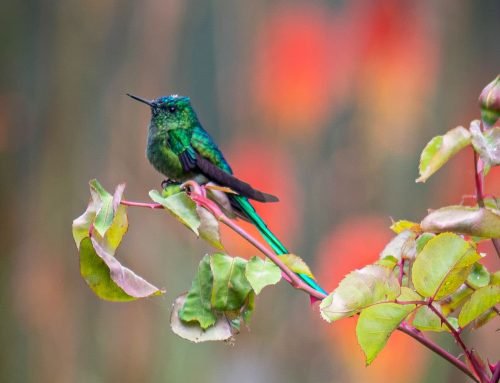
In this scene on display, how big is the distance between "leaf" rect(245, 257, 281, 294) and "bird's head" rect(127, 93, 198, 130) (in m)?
0.44

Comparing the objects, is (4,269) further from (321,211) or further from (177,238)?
(321,211)

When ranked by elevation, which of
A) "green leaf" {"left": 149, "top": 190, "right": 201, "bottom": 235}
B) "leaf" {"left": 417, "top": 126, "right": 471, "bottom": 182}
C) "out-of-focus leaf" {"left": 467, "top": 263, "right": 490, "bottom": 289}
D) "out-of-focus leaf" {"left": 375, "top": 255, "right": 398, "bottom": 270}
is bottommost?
"out-of-focus leaf" {"left": 375, "top": 255, "right": 398, "bottom": 270}

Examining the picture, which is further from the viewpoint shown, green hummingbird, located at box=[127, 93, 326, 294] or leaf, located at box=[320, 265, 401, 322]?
green hummingbird, located at box=[127, 93, 326, 294]

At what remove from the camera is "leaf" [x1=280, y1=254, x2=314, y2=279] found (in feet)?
1.88

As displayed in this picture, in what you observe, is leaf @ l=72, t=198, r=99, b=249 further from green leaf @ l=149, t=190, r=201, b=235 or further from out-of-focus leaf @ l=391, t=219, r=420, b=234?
out-of-focus leaf @ l=391, t=219, r=420, b=234

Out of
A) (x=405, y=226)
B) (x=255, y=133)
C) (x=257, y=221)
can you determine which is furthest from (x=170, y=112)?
(x=255, y=133)

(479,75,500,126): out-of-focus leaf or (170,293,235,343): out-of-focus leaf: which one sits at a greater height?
(479,75,500,126): out-of-focus leaf

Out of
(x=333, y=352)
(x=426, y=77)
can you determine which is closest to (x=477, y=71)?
(x=426, y=77)

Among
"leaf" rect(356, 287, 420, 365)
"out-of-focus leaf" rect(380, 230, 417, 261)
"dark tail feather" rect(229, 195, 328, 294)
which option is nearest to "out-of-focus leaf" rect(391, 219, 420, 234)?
"out-of-focus leaf" rect(380, 230, 417, 261)

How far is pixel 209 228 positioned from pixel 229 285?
4 centimetres

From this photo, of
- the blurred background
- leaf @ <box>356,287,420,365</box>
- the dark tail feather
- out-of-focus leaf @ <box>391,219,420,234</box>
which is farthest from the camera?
the blurred background

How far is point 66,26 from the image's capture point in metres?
2.22

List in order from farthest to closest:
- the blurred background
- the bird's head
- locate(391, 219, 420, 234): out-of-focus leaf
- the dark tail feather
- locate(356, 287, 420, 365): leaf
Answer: the blurred background < the bird's head < the dark tail feather < locate(391, 219, 420, 234): out-of-focus leaf < locate(356, 287, 420, 365): leaf

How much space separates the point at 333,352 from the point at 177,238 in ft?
1.69
